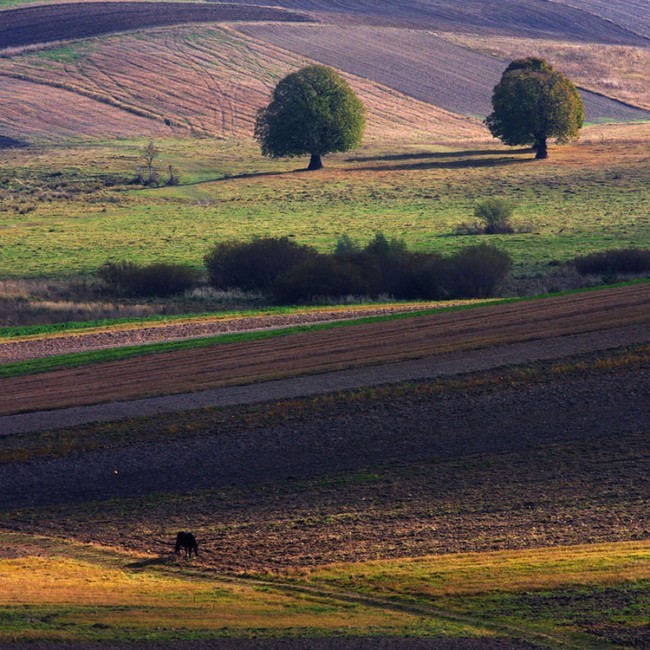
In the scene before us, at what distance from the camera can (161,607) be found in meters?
14.4

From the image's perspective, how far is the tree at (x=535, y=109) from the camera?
283 feet

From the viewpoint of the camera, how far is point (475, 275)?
41.3 m

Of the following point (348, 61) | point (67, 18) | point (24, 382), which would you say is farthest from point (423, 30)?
point (24, 382)

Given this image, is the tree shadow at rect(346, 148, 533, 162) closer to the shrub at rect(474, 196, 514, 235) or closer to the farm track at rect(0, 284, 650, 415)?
the shrub at rect(474, 196, 514, 235)

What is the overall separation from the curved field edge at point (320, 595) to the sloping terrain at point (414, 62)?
103 metres

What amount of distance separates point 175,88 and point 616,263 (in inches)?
2993

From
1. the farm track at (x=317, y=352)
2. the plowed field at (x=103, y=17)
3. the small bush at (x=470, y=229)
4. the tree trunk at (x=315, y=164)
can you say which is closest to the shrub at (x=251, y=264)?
the farm track at (x=317, y=352)

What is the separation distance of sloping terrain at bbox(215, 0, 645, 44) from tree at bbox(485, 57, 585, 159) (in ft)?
179

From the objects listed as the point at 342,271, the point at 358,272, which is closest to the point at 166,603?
the point at 342,271

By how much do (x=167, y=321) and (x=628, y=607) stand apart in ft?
83.5

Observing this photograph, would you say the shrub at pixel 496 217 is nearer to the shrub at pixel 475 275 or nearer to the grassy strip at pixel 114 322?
the shrub at pixel 475 275

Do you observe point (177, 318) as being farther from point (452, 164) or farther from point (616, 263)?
point (452, 164)

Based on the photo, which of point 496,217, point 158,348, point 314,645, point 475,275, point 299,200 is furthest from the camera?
point 299,200

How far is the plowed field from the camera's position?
125312 millimetres
